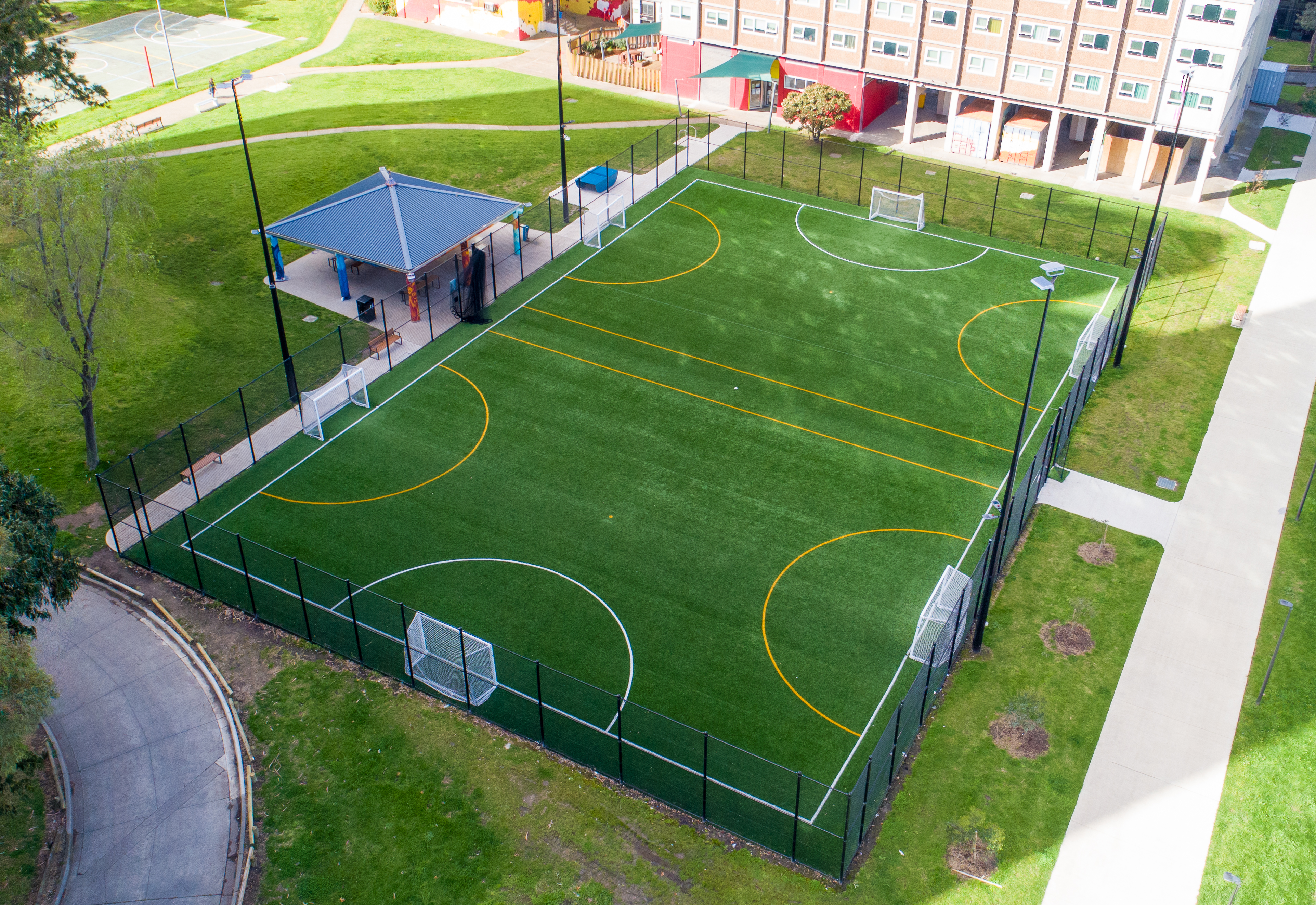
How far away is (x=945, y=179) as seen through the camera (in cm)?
5128

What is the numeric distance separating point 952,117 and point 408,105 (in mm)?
29452

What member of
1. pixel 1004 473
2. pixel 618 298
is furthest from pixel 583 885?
pixel 618 298

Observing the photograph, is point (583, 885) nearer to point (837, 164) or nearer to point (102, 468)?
point (102, 468)

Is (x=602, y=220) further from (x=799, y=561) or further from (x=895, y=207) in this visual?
(x=799, y=561)

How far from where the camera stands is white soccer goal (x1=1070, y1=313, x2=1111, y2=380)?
1473 inches

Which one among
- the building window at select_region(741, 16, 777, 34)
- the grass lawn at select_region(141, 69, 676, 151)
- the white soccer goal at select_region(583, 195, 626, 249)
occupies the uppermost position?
the building window at select_region(741, 16, 777, 34)

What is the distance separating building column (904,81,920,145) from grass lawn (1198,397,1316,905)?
3115 cm

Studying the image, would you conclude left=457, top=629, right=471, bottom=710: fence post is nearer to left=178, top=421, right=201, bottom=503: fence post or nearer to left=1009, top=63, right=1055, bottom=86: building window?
left=178, top=421, right=201, bottom=503: fence post

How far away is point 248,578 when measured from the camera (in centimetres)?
2702

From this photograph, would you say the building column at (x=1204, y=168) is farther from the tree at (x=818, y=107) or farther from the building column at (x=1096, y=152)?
the tree at (x=818, y=107)

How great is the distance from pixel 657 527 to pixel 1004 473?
11.1m

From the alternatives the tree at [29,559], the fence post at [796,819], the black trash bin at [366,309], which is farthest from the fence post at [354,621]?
the black trash bin at [366,309]

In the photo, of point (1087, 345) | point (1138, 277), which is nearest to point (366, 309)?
point (1087, 345)

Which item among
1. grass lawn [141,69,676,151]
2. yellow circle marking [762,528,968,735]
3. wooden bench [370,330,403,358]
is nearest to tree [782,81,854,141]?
grass lawn [141,69,676,151]
